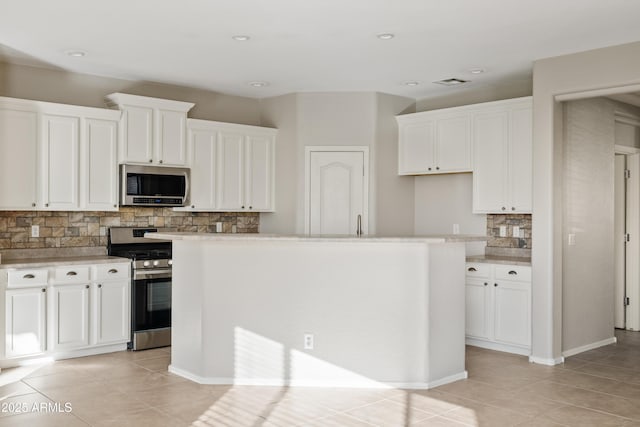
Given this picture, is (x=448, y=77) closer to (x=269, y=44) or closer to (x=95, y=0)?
(x=269, y=44)

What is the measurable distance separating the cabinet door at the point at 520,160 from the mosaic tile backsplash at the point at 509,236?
15.8 inches

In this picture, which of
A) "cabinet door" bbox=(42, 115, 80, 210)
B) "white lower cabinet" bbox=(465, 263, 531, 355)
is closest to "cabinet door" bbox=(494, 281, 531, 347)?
"white lower cabinet" bbox=(465, 263, 531, 355)

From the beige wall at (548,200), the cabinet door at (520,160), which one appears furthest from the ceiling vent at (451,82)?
the beige wall at (548,200)

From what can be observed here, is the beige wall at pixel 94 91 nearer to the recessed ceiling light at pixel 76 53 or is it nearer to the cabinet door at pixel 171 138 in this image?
the cabinet door at pixel 171 138

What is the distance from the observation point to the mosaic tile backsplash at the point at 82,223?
5.70m

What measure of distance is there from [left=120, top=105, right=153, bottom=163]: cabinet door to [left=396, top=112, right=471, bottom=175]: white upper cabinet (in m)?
2.78

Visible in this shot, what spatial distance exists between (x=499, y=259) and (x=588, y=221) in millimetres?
929

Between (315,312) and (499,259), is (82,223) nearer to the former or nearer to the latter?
(315,312)

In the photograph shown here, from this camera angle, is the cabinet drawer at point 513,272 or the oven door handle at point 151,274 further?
the oven door handle at point 151,274

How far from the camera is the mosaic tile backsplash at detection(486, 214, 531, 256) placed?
6309 millimetres

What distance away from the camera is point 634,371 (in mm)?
5137

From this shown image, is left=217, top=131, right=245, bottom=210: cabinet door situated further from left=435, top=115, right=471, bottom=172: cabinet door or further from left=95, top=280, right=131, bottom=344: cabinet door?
left=435, top=115, right=471, bottom=172: cabinet door

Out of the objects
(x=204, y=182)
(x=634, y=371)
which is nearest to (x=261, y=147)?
(x=204, y=182)

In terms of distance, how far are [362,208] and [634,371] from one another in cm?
314
